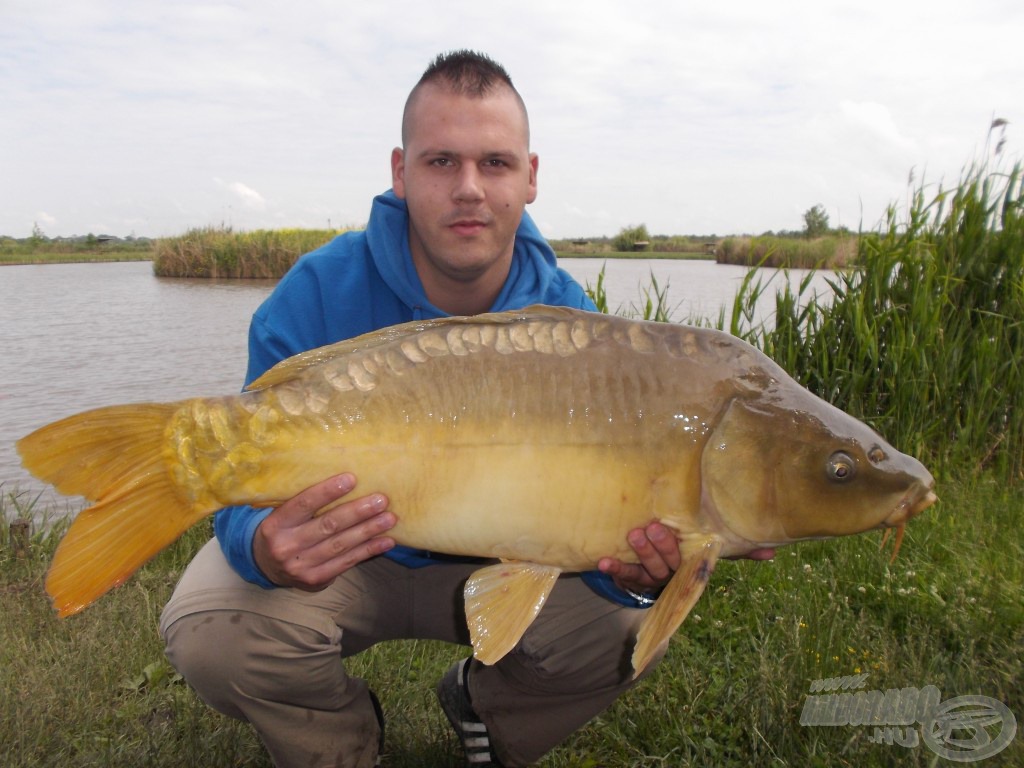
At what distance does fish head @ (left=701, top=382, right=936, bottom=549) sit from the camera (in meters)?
1.37

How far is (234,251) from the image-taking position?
49.7 feet

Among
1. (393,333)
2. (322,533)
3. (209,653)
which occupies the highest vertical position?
(393,333)

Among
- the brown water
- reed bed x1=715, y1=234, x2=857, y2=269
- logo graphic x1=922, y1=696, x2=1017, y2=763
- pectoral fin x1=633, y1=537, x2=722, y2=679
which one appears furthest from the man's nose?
the brown water

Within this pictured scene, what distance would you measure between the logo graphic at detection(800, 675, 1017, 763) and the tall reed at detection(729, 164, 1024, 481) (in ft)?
5.89

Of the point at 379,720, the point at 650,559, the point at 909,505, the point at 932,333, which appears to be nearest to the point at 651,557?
the point at 650,559

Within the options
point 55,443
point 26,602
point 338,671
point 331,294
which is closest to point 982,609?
point 338,671

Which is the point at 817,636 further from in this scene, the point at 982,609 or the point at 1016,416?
the point at 1016,416

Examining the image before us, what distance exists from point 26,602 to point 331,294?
4.55 ft

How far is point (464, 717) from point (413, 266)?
1041 millimetres

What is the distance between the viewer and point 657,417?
1370mm

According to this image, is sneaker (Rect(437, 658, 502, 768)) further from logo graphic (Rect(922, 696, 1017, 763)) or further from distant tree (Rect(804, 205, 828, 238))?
distant tree (Rect(804, 205, 828, 238))

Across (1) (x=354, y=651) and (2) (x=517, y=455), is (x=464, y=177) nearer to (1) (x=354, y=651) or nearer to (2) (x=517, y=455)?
(2) (x=517, y=455)

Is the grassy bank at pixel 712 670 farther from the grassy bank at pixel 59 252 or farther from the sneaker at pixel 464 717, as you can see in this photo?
the grassy bank at pixel 59 252

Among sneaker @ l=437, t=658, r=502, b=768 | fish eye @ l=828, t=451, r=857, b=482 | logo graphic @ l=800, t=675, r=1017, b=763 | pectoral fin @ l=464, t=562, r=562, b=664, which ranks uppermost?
fish eye @ l=828, t=451, r=857, b=482
